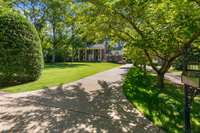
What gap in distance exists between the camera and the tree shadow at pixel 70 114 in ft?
19.4

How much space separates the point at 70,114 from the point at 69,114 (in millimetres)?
26

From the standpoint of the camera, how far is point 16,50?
1228cm

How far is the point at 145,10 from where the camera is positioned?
10.9 meters

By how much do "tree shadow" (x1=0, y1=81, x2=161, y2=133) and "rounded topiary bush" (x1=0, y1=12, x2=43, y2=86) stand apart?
10.0ft

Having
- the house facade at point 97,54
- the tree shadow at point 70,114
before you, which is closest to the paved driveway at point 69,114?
the tree shadow at point 70,114

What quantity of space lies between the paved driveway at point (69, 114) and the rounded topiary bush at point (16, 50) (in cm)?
284

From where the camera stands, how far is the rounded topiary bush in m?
12.1

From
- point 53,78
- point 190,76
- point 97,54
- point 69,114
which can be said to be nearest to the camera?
point 190,76

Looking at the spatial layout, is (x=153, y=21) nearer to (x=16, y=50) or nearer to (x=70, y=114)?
(x=70, y=114)

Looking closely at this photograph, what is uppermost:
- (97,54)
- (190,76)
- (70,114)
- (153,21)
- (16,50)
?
(153,21)

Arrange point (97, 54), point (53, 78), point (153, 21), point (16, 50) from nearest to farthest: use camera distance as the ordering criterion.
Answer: point (153, 21) < point (16, 50) < point (53, 78) < point (97, 54)

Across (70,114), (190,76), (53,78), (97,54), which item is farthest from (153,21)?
(97,54)

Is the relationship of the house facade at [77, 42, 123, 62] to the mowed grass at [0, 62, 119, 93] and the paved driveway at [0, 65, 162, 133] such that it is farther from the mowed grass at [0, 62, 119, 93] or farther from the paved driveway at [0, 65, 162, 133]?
the paved driveway at [0, 65, 162, 133]

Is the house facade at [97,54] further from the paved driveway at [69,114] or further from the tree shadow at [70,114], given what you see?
the tree shadow at [70,114]
